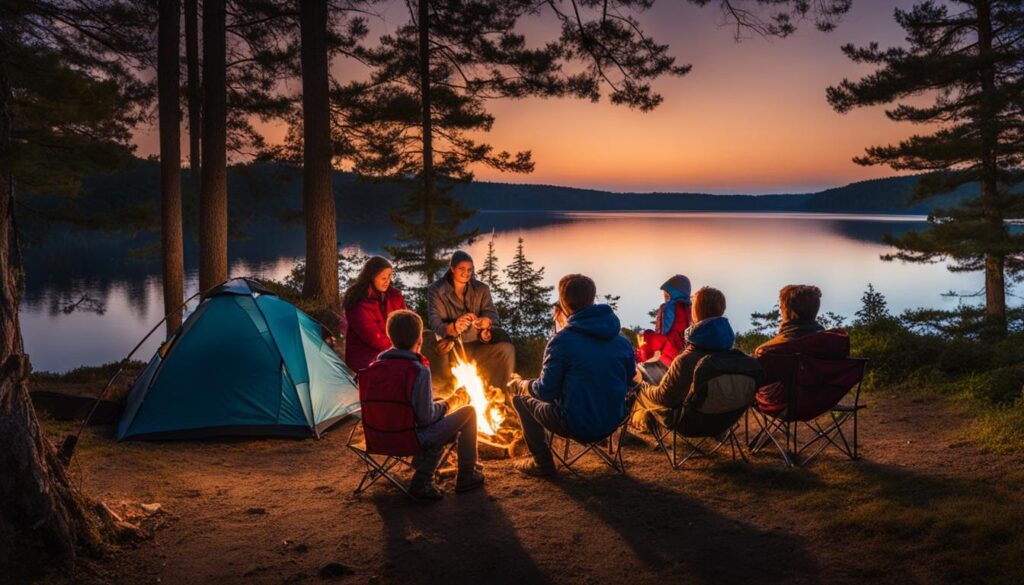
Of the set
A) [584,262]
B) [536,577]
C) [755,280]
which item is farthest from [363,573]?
[584,262]

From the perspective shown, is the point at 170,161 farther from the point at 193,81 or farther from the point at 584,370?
the point at 584,370

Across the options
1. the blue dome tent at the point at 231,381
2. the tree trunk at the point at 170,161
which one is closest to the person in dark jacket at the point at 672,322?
the blue dome tent at the point at 231,381

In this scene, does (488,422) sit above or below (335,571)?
above

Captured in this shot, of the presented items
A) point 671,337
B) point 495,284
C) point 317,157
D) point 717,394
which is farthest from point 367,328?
point 495,284

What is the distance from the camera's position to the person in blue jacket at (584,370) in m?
4.41

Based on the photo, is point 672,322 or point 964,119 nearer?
point 672,322

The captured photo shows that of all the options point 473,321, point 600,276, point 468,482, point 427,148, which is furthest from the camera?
point 600,276

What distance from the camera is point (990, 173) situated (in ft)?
42.6

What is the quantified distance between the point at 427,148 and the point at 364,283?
8533mm

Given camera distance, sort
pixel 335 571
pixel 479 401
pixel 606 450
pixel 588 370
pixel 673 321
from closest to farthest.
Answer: pixel 335 571
pixel 588 370
pixel 606 450
pixel 479 401
pixel 673 321

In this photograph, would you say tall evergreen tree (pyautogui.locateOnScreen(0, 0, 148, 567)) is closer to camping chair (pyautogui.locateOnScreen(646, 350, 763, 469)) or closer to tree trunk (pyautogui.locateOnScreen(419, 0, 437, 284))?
camping chair (pyautogui.locateOnScreen(646, 350, 763, 469))

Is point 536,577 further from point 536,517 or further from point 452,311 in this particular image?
point 452,311

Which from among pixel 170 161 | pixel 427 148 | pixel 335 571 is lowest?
pixel 335 571

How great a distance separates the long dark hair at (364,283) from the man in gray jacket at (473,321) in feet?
1.97
